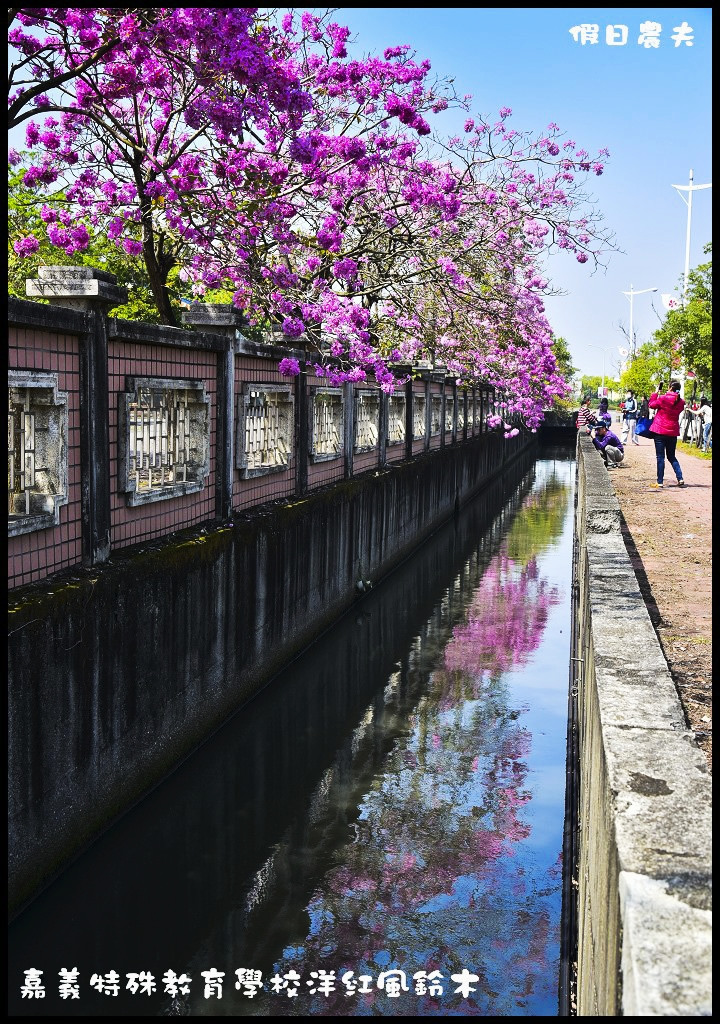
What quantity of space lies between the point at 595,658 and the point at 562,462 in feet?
145

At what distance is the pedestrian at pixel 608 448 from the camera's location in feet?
73.8

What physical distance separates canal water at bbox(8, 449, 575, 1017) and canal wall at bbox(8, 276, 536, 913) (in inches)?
12.4

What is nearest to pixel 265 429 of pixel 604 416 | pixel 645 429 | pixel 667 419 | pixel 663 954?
pixel 663 954

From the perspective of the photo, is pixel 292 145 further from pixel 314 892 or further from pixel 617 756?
pixel 617 756

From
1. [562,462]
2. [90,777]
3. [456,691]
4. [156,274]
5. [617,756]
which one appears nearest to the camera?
[617,756]

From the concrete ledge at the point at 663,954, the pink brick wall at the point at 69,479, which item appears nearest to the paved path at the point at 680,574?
the concrete ledge at the point at 663,954

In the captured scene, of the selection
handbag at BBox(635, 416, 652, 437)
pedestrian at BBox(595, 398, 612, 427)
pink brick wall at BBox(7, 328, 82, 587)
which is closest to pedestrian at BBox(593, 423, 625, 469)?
handbag at BBox(635, 416, 652, 437)

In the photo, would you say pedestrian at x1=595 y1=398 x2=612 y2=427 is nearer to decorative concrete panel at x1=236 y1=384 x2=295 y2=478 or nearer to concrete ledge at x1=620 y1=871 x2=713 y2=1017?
decorative concrete panel at x1=236 y1=384 x2=295 y2=478

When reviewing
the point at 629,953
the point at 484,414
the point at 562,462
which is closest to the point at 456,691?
the point at 629,953

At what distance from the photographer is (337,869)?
20.1ft

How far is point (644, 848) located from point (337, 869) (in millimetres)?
3894

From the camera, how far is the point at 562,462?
47.7 meters

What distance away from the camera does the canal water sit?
15.9 ft

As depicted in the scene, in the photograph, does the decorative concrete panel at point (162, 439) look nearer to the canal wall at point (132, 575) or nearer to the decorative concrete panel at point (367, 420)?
the canal wall at point (132, 575)
